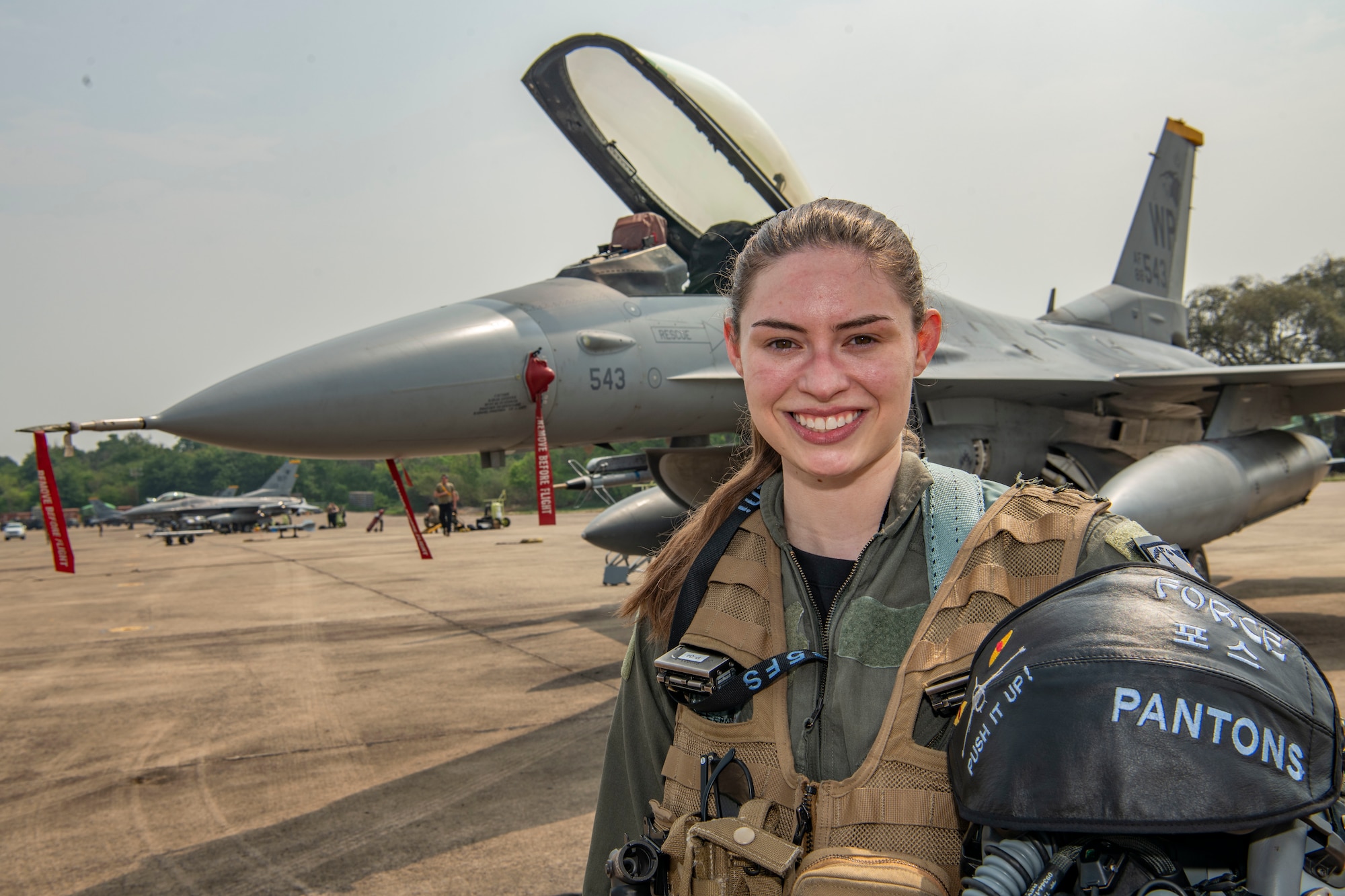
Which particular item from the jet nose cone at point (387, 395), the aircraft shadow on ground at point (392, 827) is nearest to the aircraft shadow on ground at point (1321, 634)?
the aircraft shadow on ground at point (392, 827)

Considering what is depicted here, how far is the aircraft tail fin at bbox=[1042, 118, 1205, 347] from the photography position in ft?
33.0

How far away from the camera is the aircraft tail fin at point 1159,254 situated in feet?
33.0

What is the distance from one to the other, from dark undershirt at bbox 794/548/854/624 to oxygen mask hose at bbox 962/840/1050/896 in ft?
1.78

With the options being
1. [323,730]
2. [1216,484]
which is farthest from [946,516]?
[1216,484]

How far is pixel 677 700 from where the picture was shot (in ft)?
4.26

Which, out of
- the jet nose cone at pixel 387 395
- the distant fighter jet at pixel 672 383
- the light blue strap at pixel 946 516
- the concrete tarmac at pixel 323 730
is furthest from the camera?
the distant fighter jet at pixel 672 383

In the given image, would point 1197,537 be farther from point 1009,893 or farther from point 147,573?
point 147,573

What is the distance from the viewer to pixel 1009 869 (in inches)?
31.9

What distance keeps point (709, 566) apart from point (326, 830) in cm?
308

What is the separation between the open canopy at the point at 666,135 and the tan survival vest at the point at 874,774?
527 centimetres

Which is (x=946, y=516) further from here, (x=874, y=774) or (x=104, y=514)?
(x=104, y=514)

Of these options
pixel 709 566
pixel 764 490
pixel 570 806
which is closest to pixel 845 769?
pixel 709 566

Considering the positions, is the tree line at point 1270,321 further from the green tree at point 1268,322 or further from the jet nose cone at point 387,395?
the jet nose cone at point 387,395

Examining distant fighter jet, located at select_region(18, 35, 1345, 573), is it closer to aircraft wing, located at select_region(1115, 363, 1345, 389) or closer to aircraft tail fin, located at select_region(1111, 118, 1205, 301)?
aircraft wing, located at select_region(1115, 363, 1345, 389)
